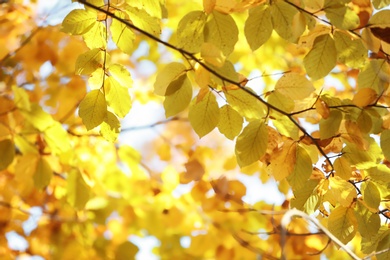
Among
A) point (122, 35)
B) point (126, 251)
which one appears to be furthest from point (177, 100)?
point (126, 251)

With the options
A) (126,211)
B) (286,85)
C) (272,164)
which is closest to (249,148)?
(272,164)

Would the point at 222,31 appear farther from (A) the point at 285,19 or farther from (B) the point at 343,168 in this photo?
(B) the point at 343,168

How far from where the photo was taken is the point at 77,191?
1681 mm

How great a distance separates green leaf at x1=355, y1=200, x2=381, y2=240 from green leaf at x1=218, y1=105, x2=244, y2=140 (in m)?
0.36

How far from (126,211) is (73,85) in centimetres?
94

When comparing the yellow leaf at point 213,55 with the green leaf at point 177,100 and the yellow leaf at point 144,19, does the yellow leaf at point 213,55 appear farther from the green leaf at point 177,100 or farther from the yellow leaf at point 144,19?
the yellow leaf at point 144,19

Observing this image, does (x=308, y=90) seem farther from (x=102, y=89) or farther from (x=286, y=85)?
(x=102, y=89)

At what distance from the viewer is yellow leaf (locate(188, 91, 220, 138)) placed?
1100mm

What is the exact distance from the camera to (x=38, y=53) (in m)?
2.75

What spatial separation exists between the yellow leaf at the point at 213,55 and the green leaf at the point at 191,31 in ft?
0.42

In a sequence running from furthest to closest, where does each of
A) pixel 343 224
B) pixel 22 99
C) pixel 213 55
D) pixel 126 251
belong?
pixel 126 251 → pixel 22 99 → pixel 343 224 → pixel 213 55

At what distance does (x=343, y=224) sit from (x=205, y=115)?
0.43 meters

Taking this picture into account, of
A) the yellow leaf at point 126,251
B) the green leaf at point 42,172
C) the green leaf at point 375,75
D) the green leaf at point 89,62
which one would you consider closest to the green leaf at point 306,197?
the green leaf at point 375,75

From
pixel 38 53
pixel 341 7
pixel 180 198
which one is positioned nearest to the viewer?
pixel 341 7
